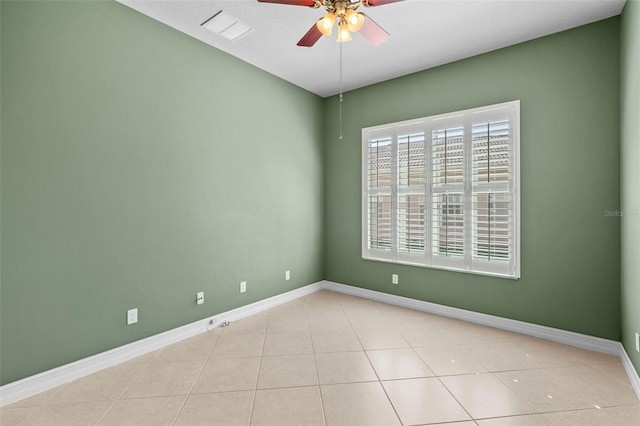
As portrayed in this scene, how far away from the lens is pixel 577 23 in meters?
2.72

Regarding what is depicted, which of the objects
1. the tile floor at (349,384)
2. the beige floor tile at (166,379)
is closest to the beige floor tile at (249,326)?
the tile floor at (349,384)

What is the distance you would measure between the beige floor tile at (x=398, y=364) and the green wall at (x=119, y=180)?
1.73m

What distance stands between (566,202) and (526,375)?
1.65 metres

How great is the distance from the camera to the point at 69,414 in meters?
1.86

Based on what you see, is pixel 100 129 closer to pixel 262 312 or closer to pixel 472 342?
pixel 262 312

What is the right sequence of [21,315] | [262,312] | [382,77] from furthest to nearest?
[382,77], [262,312], [21,315]

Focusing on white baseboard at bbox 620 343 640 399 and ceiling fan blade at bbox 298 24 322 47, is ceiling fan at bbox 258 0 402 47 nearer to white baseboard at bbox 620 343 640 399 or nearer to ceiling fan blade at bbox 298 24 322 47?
ceiling fan blade at bbox 298 24 322 47

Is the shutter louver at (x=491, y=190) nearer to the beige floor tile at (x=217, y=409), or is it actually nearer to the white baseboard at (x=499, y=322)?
the white baseboard at (x=499, y=322)

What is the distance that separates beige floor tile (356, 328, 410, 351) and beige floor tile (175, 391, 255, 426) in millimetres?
1208

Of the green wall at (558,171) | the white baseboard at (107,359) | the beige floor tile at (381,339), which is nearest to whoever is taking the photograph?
the white baseboard at (107,359)

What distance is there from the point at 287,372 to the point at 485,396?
1426 millimetres

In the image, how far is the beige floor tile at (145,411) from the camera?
178cm

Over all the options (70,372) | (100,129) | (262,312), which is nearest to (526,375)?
(262,312)

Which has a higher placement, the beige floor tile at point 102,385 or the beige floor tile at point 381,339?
the beige floor tile at point 102,385
